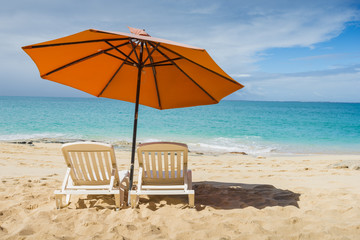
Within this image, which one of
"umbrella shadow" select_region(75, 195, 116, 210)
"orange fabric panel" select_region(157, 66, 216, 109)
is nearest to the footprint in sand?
"umbrella shadow" select_region(75, 195, 116, 210)

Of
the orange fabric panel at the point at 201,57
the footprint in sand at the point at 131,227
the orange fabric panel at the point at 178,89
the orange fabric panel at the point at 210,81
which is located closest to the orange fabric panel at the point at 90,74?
the orange fabric panel at the point at 178,89

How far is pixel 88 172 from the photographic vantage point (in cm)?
364

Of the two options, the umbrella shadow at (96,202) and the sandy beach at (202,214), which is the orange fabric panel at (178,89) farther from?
the umbrella shadow at (96,202)

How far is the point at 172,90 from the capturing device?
181 inches

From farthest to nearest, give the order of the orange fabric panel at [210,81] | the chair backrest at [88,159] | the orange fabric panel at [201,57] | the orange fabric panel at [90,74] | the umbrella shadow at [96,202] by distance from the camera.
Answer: the orange fabric panel at [90,74]
the orange fabric panel at [210,81]
the umbrella shadow at [96,202]
the chair backrest at [88,159]
the orange fabric panel at [201,57]

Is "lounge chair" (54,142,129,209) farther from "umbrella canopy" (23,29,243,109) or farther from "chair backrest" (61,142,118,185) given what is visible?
"umbrella canopy" (23,29,243,109)

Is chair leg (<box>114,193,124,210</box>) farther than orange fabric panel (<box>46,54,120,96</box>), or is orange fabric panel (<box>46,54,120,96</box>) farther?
orange fabric panel (<box>46,54,120,96</box>)

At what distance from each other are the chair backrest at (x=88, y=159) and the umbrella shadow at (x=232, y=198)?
0.69 meters

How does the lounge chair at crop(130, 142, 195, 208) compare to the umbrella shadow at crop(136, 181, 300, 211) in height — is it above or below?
above

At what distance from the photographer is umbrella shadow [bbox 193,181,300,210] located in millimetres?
3814

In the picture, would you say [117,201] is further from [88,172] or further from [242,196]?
[242,196]

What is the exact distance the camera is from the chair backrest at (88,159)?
11.3 feet

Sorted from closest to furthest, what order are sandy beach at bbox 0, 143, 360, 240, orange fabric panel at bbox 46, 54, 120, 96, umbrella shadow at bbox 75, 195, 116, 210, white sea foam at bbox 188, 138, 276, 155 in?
sandy beach at bbox 0, 143, 360, 240, umbrella shadow at bbox 75, 195, 116, 210, orange fabric panel at bbox 46, 54, 120, 96, white sea foam at bbox 188, 138, 276, 155

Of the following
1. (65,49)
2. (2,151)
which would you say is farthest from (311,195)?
(2,151)
